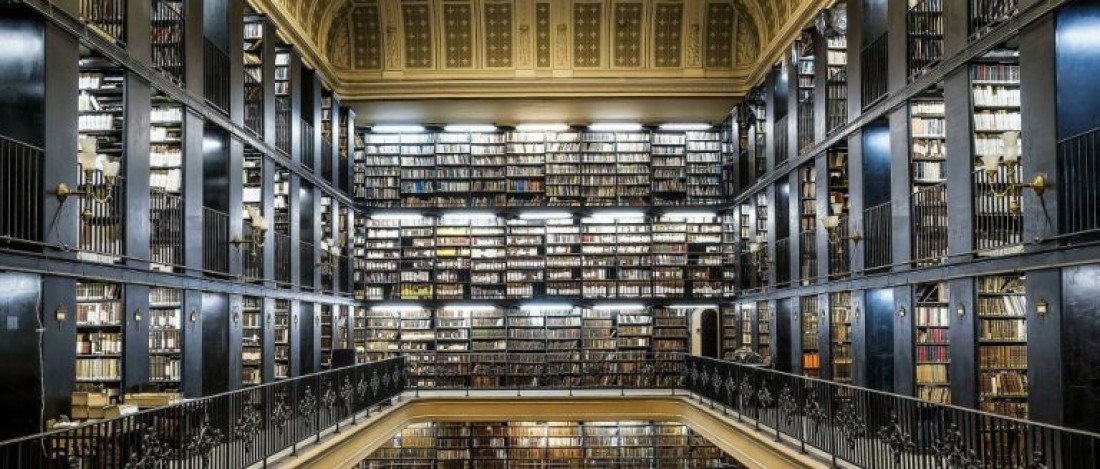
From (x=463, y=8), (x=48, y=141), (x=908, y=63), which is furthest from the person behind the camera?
(x=463, y=8)

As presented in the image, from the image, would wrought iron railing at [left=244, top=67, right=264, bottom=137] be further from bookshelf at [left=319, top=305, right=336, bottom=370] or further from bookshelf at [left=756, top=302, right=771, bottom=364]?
bookshelf at [left=756, top=302, right=771, bottom=364]

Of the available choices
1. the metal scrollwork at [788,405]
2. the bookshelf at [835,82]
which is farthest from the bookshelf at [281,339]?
the bookshelf at [835,82]

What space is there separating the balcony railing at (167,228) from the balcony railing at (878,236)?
267 inches

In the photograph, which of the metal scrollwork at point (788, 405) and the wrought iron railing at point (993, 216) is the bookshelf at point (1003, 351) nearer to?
the wrought iron railing at point (993, 216)

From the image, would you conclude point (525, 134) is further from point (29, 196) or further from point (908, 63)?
point (29, 196)

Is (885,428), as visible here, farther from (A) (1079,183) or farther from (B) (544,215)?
(B) (544,215)

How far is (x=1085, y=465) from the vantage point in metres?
6.29

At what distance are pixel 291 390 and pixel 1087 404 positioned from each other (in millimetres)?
6812

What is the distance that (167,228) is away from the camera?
9312mm

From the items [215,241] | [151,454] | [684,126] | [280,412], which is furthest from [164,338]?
[684,126]

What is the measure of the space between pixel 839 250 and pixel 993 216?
3342 millimetres

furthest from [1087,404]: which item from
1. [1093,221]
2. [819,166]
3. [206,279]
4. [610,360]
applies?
[610,360]

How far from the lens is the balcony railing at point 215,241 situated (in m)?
9.99

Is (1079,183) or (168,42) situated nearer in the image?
(1079,183)
